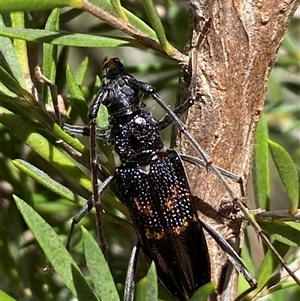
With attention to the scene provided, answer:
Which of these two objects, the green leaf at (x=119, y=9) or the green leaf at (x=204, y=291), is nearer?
the green leaf at (x=204, y=291)

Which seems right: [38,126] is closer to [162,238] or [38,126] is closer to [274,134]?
[162,238]

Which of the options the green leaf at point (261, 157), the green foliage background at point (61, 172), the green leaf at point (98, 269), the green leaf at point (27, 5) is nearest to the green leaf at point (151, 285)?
the green foliage background at point (61, 172)

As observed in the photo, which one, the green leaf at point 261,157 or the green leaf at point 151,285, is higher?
the green leaf at point 261,157

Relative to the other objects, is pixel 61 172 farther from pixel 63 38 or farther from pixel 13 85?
pixel 63 38

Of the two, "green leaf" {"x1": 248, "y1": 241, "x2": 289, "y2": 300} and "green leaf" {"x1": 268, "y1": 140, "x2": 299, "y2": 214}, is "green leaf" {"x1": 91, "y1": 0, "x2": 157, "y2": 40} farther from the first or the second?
"green leaf" {"x1": 248, "y1": 241, "x2": 289, "y2": 300}

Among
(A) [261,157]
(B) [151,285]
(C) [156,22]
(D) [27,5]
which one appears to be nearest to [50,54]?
(C) [156,22]

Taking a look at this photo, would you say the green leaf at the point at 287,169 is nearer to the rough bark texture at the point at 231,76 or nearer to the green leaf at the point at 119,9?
the rough bark texture at the point at 231,76

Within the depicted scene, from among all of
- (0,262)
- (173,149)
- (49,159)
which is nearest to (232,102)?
(173,149)
